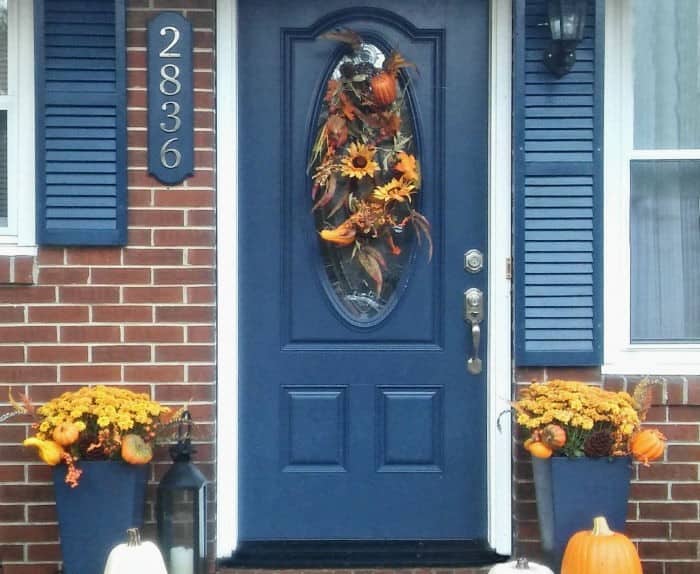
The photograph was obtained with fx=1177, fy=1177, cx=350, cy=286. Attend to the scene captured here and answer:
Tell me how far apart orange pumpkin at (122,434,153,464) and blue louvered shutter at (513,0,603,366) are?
1.51m

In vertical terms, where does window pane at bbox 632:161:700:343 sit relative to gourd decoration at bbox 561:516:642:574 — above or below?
above

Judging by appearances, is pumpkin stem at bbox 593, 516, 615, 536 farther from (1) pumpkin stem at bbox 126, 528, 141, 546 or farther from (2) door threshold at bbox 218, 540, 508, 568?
(1) pumpkin stem at bbox 126, 528, 141, 546

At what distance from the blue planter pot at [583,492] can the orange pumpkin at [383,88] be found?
159 centimetres

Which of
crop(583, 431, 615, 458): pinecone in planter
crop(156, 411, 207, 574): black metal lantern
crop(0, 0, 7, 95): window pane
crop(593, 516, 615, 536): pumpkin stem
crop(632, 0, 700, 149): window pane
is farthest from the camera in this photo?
crop(632, 0, 700, 149): window pane

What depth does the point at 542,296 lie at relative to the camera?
4.71m

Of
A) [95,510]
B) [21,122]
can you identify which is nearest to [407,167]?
[21,122]

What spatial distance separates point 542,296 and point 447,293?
0.42 meters

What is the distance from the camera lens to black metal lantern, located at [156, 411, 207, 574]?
176 inches

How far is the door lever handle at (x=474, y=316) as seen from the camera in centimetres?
489

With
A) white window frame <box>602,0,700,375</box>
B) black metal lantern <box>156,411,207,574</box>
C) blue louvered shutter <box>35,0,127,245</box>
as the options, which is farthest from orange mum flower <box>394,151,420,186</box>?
black metal lantern <box>156,411,207,574</box>

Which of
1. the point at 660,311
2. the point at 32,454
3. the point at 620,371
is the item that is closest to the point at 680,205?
the point at 660,311

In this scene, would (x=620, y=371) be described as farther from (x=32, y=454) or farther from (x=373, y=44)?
(x=32, y=454)

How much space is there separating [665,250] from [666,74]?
28.5 inches

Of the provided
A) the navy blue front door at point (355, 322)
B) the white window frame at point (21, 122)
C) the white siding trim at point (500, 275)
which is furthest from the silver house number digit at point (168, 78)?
the white siding trim at point (500, 275)
